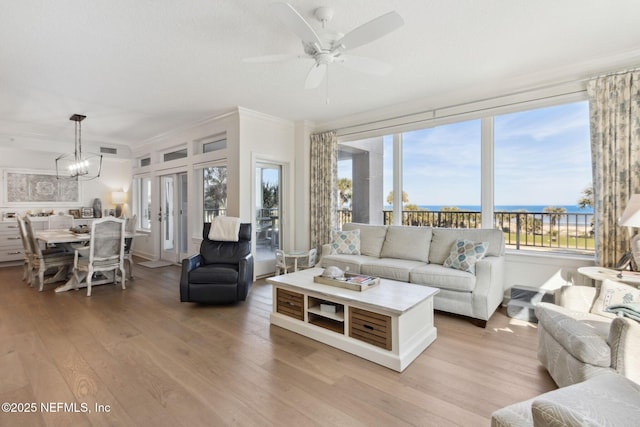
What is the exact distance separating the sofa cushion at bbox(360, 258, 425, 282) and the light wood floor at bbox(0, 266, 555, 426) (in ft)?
1.90

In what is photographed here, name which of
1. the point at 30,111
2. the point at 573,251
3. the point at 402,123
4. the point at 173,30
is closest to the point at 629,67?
the point at 573,251

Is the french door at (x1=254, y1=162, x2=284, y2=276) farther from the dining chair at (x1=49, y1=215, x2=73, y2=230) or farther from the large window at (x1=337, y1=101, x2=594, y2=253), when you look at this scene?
the dining chair at (x1=49, y1=215, x2=73, y2=230)

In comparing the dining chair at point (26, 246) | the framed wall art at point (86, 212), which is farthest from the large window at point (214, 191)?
the framed wall art at point (86, 212)

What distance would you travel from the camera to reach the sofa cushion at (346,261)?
3823 mm

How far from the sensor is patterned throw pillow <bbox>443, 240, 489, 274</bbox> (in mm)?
3211

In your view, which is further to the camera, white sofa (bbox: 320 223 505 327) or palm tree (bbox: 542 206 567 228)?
palm tree (bbox: 542 206 567 228)

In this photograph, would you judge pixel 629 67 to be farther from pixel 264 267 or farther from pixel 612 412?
pixel 264 267

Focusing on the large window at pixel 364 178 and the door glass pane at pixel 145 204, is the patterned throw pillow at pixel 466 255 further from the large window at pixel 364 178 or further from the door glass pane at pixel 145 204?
the door glass pane at pixel 145 204

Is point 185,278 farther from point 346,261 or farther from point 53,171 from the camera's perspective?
point 53,171

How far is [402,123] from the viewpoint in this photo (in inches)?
175

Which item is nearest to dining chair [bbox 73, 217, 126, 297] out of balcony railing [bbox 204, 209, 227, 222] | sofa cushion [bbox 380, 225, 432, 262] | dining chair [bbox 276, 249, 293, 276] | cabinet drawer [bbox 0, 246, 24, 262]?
balcony railing [bbox 204, 209, 227, 222]

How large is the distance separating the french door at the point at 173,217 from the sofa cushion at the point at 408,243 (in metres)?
3.95

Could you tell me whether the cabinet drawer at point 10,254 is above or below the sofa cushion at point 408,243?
below

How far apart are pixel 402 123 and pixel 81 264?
4879 millimetres
